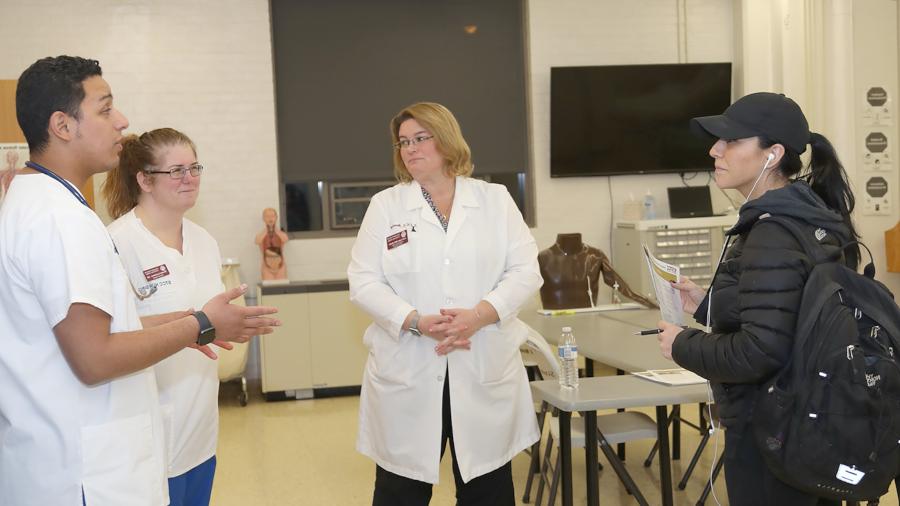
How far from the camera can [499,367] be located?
2.97m

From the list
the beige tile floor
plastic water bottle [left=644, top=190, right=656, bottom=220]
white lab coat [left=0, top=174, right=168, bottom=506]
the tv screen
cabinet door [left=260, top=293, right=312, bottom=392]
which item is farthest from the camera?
plastic water bottle [left=644, top=190, right=656, bottom=220]

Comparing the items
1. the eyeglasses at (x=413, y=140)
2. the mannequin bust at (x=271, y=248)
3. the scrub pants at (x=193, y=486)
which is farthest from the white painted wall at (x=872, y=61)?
the scrub pants at (x=193, y=486)

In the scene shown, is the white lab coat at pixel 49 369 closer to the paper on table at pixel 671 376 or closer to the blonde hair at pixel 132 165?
the blonde hair at pixel 132 165

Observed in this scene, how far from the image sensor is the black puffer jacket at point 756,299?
6.40 ft

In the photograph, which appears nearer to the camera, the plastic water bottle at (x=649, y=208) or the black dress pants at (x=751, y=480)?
the black dress pants at (x=751, y=480)

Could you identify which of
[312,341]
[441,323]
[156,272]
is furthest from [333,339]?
[156,272]

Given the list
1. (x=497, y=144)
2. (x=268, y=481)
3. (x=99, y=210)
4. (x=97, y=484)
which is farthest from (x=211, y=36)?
(x=97, y=484)

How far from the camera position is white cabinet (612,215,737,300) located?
7.12 metres

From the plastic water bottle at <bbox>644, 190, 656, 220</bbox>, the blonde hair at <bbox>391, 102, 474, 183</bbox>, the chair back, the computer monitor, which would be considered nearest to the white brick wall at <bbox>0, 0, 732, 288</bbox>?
the plastic water bottle at <bbox>644, 190, 656, 220</bbox>

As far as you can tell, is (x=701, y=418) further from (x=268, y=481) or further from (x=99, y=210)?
(x=99, y=210)

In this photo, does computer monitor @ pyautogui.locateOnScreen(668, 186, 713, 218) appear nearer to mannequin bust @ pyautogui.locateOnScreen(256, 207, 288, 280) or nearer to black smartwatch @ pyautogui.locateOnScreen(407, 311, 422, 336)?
mannequin bust @ pyautogui.locateOnScreen(256, 207, 288, 280)

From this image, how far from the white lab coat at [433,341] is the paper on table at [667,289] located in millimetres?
640

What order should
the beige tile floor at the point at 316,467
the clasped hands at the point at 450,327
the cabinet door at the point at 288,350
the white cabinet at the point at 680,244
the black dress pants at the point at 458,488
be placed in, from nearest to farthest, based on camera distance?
1. the clasped hands at the point at 450,327
2. the black dress pants at the point at 458,488
3. the beige tile floor at the point at 316,467
4. the cabinet door at the point at 288,350
5. the white cabinet at the point at 680,244

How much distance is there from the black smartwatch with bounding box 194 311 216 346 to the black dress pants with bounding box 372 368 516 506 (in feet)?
3.93
